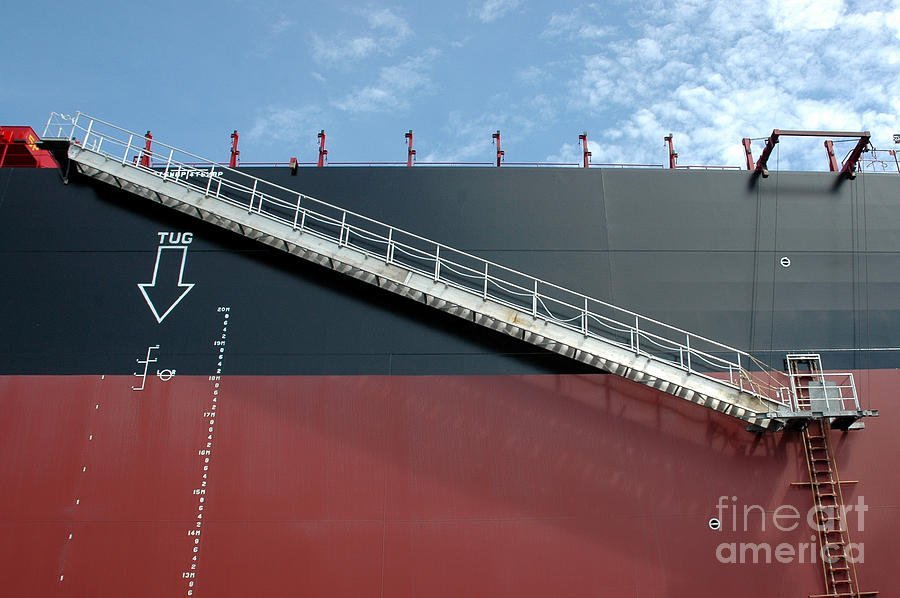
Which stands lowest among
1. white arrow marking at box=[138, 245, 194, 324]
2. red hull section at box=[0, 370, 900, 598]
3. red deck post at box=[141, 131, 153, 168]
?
red hull section at box=[0, 370, 900, 598]

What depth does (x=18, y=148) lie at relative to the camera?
12.5 metres

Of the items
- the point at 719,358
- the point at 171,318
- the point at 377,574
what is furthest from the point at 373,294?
the point at 719,358

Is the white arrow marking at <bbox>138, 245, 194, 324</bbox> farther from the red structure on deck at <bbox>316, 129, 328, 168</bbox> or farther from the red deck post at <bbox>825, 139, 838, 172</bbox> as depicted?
the red deck post at <bbox>825, 139, 838, 172</bbox>

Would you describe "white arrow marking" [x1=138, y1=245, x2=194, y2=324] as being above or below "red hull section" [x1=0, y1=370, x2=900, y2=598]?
above

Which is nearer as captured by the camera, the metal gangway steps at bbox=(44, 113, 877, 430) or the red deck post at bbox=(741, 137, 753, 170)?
the metal gangway steps at bbox=(44, 113, 877, 430)

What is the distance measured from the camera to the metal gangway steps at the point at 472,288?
9344mm

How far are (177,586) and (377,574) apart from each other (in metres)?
3.23

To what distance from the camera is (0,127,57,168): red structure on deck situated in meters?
12.4

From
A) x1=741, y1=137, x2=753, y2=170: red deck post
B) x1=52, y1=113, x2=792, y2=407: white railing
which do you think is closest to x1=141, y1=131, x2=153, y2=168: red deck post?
x1=52, y1=113, x2=792, y2=407: white railing

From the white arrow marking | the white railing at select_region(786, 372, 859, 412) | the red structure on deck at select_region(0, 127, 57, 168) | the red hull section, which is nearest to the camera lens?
the red hull section

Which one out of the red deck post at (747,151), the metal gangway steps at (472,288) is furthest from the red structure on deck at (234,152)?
the red deck post at (747,151)

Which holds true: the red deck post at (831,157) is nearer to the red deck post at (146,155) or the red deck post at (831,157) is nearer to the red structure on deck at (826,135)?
the red structure on deck at (826,135)

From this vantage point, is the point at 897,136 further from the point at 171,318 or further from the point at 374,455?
the point at 171,318

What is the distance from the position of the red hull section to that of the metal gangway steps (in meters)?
0.71
